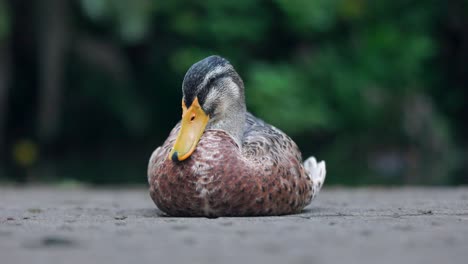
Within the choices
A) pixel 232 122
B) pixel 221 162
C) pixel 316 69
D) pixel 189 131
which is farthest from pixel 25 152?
pixel 221 162

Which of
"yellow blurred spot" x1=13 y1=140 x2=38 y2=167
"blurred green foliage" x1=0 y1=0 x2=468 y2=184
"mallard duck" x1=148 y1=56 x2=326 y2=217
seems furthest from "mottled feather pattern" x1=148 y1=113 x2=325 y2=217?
"yellow blurred spot" x1=13 y1=140 x2=38 y2=167

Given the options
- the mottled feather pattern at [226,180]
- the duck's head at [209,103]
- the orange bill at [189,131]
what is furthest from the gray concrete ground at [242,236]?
the duck's head at [209,103]

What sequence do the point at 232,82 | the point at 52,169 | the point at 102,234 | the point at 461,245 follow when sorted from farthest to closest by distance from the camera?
the point at 52,169, the point at 232,82, the point at 102,234, the point at 461,245

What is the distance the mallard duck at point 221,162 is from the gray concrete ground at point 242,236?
5.0 inches

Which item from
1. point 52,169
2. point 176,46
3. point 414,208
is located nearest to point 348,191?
point 414,208

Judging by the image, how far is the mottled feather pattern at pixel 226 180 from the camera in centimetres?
468

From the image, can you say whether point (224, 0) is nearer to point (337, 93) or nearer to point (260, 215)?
point (337, 93)

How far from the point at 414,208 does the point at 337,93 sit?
8.21m

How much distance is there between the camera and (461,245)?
355 centimetres

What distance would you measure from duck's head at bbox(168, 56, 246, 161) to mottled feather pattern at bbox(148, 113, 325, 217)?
0.28 feet

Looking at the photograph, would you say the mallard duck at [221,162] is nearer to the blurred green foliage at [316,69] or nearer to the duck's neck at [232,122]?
the duck's neck at [232,122]

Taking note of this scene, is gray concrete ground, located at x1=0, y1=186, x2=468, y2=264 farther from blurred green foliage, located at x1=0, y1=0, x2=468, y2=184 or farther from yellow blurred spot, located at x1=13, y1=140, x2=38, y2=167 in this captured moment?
yellow blurred spot, located at x1=13, y1=140, x2=38, y2=167

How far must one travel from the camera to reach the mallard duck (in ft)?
15.4

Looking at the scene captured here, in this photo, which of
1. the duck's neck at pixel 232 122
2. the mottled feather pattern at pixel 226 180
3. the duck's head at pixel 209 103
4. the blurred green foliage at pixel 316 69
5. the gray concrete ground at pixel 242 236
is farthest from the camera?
the blurred green foliage at pixel 316 69
